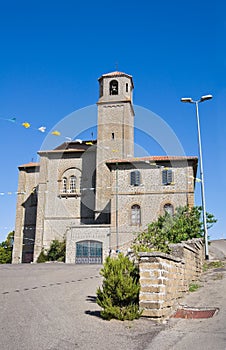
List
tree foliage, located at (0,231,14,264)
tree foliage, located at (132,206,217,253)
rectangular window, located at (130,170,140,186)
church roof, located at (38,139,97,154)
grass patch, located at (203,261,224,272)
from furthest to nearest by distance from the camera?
tree foliage, located at (0,231,14,264) → church roof, located at (38,139,97,154) → rectangular window, located at (130,170,140,186) → tree foliage, located at (132,206,217,253) → grass patch, located at (203,261,224,272)

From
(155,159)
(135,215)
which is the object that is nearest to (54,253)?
(135,215)

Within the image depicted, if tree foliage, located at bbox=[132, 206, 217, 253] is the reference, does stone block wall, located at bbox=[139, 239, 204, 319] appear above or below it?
below

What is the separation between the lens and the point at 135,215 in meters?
33.9

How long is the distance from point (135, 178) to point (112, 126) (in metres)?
7.46

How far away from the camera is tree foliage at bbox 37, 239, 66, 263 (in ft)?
118

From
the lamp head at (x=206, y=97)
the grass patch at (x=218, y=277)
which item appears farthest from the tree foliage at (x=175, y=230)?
the lamp head at (x=206, y=97)

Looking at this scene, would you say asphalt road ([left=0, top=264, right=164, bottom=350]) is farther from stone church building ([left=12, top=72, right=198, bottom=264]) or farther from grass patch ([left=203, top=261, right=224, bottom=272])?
stone church building ([left=12, top=72, right=198, bottom=264])

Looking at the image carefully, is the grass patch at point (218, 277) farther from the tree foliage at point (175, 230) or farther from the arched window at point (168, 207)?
the arched window at point (168, 207)

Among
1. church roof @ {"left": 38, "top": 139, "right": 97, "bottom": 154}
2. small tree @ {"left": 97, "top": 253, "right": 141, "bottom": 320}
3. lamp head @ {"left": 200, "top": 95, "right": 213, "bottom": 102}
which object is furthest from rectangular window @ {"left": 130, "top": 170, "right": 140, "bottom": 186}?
small tree @ {"left": 97, "top": 253, "right": 141, "bottom": 320}

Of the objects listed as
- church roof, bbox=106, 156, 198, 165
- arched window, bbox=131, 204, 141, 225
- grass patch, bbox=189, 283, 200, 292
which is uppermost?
church roof, bbox=106, 156, 198, 165

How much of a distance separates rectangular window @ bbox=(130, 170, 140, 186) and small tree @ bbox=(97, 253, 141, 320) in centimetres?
2783

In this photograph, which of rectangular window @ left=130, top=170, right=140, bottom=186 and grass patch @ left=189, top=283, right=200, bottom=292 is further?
rectangular window @ left=130, top=170, right=140, bottom=186

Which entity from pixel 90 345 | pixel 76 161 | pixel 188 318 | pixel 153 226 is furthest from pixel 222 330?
pixel 76 161

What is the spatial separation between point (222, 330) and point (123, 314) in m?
1.60
